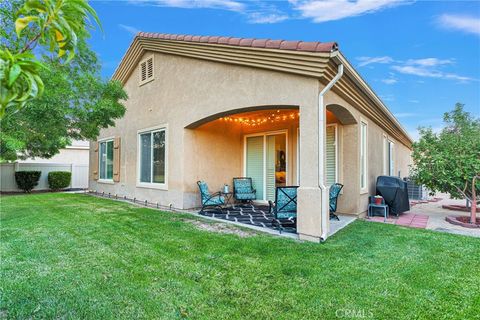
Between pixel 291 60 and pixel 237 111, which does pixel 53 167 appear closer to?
pixel 237 111

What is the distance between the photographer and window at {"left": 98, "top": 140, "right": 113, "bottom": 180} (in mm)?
12148

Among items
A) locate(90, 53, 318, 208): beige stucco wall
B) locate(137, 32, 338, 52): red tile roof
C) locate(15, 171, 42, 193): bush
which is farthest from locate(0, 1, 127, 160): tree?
locate(15, 171, 42, 193): bush

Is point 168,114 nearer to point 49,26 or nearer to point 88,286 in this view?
point 88,286

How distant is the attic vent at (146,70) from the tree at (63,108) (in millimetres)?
2142

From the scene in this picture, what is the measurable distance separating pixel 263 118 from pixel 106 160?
7.74 meters

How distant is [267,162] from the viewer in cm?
932

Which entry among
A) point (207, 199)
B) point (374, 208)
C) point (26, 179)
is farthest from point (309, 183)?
point (26, 179)

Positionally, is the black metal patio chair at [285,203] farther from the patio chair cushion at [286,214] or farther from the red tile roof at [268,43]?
the red tile roof at [268,43]

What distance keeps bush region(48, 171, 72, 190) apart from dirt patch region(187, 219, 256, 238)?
44.5 ft

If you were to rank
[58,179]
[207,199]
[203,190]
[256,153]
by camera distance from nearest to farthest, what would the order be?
[207,199] → [203,190] → [256,153] → [58,179]

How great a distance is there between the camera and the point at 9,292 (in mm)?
2988

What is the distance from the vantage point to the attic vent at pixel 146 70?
9820 mm

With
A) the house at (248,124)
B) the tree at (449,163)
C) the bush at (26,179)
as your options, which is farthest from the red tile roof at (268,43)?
the bush at (26,179)

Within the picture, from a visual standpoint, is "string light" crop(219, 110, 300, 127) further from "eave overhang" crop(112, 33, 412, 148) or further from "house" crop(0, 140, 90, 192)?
"house" crop(0, 140, 90, 192)
